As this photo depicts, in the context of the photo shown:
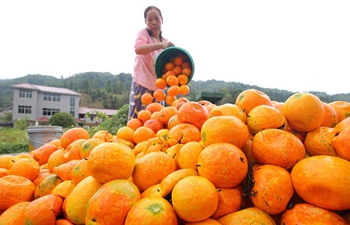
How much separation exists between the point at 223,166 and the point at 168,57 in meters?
3.07

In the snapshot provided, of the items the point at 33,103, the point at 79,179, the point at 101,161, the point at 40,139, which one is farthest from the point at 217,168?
the point at 33,103

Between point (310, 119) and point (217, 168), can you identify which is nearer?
point (217, 168)

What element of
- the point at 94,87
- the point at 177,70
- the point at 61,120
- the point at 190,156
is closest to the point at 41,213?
the point at 190,156

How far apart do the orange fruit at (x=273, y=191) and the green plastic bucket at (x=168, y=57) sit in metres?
2.82

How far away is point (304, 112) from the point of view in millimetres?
1173

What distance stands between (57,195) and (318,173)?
52.3 inches

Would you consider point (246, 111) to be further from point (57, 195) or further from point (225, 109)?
point (57, 195)

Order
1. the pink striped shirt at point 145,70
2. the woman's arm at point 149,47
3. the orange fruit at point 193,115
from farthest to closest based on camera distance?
the pink striped shirt at point 145,70, the woman's arm at point 149,47, the orange fruit at point 193,115

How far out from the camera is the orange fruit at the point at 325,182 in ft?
2.81

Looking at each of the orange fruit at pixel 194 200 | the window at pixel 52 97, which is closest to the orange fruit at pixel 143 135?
the orange fruit at pixel 194 200

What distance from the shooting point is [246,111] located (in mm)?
1431

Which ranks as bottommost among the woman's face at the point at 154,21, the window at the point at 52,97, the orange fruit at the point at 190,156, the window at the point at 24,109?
the window at the point at 24,109

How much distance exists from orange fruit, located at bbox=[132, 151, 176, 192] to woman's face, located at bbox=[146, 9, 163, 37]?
330 cm

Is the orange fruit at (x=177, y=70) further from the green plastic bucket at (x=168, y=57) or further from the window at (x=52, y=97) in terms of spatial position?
the window at (x=52, y=97)
